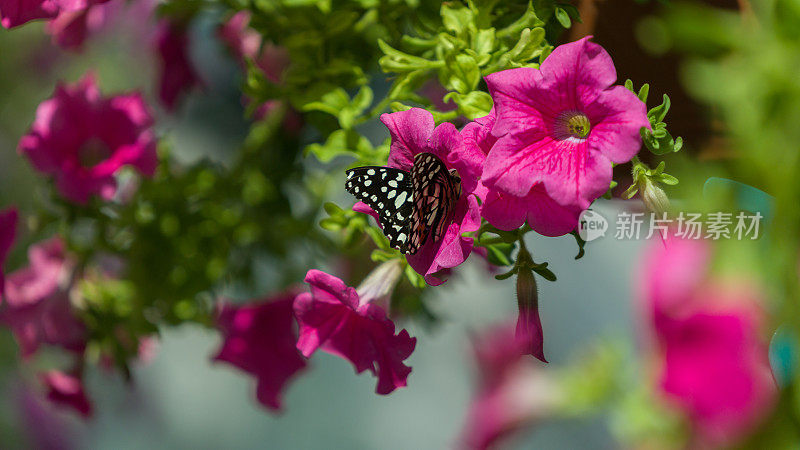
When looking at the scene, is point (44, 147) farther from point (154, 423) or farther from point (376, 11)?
point (154, 423)

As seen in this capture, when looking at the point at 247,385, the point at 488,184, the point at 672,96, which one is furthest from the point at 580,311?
the point at 488,184

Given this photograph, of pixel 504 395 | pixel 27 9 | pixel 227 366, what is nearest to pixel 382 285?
pixel 27 9

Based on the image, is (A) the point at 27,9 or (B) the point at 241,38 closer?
(A) the point at 27,9

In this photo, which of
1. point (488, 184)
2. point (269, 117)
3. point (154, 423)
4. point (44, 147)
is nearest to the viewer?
point (488, 184)

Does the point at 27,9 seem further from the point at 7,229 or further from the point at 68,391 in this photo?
the point at 68,391

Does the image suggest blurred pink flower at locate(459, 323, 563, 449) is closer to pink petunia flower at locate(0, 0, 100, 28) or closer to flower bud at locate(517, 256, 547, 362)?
flower bud at locate(517, 256, 547, 362)

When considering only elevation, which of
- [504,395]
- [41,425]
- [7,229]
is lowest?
[41,425]

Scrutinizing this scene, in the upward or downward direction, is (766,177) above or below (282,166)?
above
